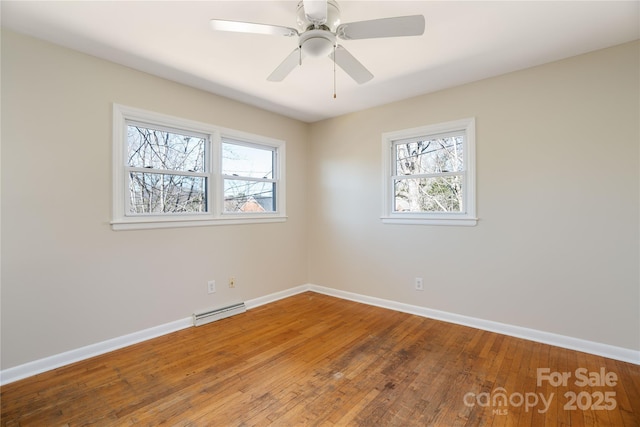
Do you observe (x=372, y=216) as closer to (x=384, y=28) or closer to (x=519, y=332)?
(x=519, y=332)

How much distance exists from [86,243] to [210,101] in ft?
6.15

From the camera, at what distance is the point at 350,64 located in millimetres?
2031

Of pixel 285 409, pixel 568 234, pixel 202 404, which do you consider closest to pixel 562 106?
pixel 568 234

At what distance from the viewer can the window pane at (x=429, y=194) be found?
127 inches

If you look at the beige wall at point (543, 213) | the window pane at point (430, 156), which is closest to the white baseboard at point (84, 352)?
the beige wall at point (543, 213)

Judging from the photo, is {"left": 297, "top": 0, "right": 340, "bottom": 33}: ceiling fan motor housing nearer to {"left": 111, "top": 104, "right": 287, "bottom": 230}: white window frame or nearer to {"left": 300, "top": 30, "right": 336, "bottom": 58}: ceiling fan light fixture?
{"left": 300, "top": 30, "right": 336, "bottom": 58}: ceiling fan light fixture

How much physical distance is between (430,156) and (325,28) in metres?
2.10

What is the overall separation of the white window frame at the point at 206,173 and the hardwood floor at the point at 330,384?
1.14 m

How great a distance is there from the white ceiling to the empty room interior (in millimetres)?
19

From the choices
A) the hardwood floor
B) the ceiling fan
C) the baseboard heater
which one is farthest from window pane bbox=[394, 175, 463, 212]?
the baseboard heater

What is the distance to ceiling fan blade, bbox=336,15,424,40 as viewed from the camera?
1570 mm

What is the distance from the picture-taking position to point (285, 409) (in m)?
1.79

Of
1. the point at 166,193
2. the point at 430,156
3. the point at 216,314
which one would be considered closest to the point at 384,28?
the point at 430,156

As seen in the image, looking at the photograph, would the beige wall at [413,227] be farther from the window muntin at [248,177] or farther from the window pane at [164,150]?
the window muntin at [248,177]
